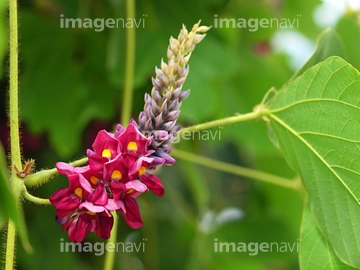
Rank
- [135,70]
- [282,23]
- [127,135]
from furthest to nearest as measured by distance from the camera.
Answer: [282,23], [135,70], [127,135]

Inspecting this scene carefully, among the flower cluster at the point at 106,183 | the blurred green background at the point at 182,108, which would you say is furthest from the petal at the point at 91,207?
the blurred green background at the point at 182,108

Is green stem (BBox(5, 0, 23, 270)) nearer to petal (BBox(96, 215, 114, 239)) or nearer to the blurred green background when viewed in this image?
petal (BBox(96, 215, 114, 239))

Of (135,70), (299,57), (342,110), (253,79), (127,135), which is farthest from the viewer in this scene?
(299,57)

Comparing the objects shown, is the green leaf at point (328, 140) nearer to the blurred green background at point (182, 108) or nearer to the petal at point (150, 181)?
the petal at point (150, 181)

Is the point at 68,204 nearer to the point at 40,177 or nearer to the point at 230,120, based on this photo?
the point at 40,177

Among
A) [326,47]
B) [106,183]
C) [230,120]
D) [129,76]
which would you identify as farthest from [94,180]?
[129,76]

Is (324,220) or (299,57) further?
(299,57)

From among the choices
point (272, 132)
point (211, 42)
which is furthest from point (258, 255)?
point (272, 132)

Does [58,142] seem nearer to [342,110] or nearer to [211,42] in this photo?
[211,42]

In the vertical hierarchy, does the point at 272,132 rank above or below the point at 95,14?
below
